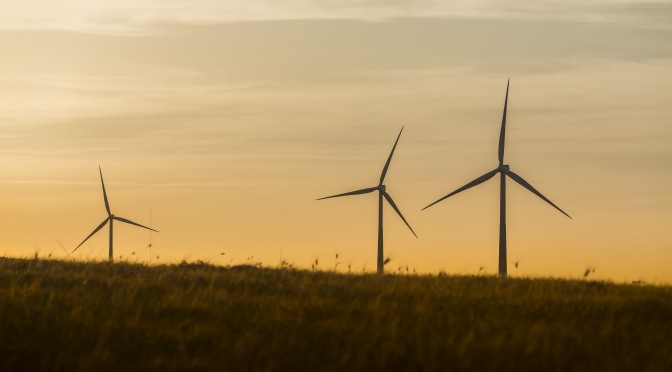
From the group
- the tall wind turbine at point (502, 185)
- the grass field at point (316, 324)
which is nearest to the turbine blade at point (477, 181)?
the tall wind turbine at point (502, 185)

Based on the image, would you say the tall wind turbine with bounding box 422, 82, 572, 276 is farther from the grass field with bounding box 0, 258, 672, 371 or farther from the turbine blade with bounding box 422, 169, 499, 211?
the grass field with bounding box 0, 258, 672, 371

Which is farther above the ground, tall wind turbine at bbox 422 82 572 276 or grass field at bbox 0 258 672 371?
tall wind turbine at bbox 422 82 572 276

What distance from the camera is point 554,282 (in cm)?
3553

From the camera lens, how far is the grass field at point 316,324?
20828 millimetres

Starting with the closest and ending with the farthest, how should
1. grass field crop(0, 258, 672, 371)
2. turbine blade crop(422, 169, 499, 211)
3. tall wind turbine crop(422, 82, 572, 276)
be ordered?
grass field crop(0, 258, 672, 371)
tall wind turbine crop(422, 82, 572, 276)
turbine blade crop(422, 169, 499, 211)

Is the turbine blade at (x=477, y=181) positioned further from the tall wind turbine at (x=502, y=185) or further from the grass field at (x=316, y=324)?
the grass field at (x=316, y=324)

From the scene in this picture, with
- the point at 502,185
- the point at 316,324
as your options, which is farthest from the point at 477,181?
the point at 316,324

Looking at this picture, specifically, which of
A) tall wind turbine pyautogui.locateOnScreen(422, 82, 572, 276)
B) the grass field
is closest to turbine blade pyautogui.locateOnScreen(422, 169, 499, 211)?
tall wind turbine pyautogui.locateOnScreen(422, 82, 572, 276)

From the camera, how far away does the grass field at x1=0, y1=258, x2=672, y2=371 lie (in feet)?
68.3

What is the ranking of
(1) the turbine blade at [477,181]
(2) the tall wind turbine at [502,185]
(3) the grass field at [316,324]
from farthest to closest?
1. (1) the turbine blade at [477,181]
2. (2) the tall wind turbine at [502,185]
3. (3) the grass field at [316,324]

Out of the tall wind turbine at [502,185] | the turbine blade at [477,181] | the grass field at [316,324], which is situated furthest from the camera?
the turbine blade at [477,181]

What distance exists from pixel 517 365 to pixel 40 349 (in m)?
8.54

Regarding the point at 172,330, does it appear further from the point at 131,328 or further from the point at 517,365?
the point at 517,365

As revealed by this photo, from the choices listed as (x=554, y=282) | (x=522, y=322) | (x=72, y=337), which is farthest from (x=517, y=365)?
(x=554, y=282)
